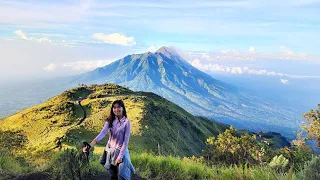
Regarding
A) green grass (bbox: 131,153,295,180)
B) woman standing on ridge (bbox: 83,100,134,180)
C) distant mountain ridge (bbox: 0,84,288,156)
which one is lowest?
distant mountain ridge (bbox: 0,84,288,156)

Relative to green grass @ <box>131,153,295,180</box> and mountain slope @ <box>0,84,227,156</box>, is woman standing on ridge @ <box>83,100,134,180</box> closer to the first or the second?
green grass @ <box>131,153,295,180</box>

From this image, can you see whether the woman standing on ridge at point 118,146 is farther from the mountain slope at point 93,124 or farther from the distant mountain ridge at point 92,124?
the distant mountain ridge at point 92,124

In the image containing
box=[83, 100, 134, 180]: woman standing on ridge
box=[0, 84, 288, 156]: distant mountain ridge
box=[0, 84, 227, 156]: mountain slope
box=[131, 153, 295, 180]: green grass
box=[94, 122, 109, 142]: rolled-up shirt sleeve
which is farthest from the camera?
box=[0, 84, 227, 156]: mountain slope

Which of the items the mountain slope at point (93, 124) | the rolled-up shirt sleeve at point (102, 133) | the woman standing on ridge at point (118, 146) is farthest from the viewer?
the mountain slope at point (93, 124)

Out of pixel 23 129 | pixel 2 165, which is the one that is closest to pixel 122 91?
pixel 23 129

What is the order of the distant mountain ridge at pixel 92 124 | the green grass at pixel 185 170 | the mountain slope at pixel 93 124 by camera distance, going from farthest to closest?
1. the mountain slope at pixel 93 124
2. the distant mountain ridge at pixel 92 124
3. the green grass at pixel 185 170

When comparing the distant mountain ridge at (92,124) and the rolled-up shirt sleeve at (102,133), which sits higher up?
the rolled-up shirt sleeve at (102,133)

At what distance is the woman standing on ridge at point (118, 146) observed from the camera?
24.8 feet

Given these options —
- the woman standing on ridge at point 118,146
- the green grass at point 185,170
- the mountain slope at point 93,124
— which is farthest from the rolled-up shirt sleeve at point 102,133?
the mountain slope at point 93,124

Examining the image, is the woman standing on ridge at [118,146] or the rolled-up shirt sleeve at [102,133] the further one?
the rolled-up shirt sleeve at [102,133]

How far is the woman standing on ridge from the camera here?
757 centimetres

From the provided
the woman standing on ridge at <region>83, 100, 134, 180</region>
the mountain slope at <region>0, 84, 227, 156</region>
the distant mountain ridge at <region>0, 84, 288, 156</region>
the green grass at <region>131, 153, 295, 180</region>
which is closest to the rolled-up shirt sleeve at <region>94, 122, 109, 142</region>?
the woman standing on ridge at <region>83, 100, 134, 180</region>

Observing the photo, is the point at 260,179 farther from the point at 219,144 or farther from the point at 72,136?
the point at 72,136

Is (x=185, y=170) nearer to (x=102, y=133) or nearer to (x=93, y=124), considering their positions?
(x=102, y=133)
